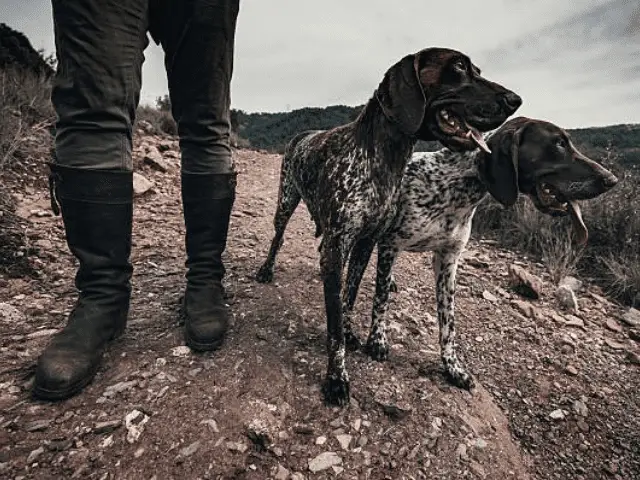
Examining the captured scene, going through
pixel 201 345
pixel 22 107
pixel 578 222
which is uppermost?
pixel 22 107

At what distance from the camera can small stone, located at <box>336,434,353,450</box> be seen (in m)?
1.52

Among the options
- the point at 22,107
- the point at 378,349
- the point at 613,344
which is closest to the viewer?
the point at 378,349

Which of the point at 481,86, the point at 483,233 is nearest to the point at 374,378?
the point at 481,86

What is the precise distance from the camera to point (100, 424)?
4.44 ft

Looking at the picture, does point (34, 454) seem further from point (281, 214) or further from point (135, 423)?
point (281, 214)

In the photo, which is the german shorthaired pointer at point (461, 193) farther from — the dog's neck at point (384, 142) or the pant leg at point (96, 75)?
the pant leg at point (96, 75)

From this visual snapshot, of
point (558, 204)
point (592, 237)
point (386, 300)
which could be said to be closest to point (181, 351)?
point (386, 300)

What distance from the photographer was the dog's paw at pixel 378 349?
2.14 meters

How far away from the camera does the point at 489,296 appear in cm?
320

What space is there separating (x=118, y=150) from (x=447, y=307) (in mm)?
1768

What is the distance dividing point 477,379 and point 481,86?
4.93 feet

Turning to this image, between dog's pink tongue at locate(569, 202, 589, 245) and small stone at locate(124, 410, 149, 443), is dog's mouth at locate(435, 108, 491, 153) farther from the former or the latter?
small stone at locate(124, 410, 149, 443)

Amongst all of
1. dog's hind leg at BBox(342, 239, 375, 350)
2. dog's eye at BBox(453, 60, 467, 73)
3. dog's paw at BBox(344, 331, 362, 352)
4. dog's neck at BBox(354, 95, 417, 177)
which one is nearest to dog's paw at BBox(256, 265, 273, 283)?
dog's hind leg at BBox(342, 239, 375, 350)

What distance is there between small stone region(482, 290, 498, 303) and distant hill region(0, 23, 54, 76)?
24.9 feet
